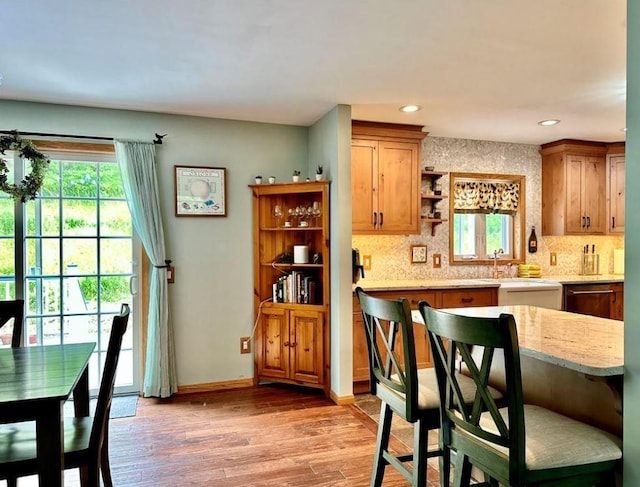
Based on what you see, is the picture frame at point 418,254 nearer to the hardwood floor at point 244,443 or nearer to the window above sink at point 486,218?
the window above sink at point 486,218

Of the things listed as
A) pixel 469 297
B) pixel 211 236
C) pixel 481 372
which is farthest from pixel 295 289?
pixel 481 372

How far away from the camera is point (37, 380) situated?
175 cm

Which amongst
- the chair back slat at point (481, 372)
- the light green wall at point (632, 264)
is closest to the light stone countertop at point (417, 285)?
the chair back slat at point (481, 372)

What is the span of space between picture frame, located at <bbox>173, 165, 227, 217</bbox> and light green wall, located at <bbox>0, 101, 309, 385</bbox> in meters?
0.05

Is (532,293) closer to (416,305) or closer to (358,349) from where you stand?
(416,305)

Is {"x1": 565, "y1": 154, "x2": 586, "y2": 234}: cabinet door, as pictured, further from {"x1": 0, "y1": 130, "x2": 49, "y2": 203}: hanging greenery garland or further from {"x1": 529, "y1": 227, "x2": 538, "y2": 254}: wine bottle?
{"x1": 0, "y1": 130, "x2": 49, "y2": 203}: hanging greenery garland

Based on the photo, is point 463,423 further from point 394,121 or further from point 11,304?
point 394,121

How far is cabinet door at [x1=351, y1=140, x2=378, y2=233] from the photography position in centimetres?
404

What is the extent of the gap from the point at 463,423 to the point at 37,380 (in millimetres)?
1624

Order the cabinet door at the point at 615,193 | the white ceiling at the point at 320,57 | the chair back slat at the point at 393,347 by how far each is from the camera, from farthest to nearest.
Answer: the cabinet door at the point at 615,193, the white ceiling at the point at 320,57, the chair back slat at the point at 393,347

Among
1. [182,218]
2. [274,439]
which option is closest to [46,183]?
[182,218]

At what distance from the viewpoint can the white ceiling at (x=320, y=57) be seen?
2.13 m

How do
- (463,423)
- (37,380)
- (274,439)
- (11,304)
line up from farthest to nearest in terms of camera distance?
(274,439) → (11,304) → (37,380) → (463,423)

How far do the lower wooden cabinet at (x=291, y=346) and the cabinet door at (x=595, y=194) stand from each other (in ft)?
10.9
